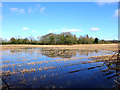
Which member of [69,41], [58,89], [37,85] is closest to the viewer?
[58,89]

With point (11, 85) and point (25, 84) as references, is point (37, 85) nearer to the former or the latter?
point (25, 84)

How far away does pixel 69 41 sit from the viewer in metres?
83.0

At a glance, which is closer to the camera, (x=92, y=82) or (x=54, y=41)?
(x=92, y=82)

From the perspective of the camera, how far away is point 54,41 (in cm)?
8619

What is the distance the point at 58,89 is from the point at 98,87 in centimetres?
289

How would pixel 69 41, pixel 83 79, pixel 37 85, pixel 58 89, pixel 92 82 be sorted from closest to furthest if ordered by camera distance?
1. pixel 58 89
2. pixel 37 85
3. pixel 92 82
4. pixel 83 79
5. pixel 69 41

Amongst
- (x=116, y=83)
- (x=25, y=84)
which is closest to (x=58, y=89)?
(x=25, y=84)

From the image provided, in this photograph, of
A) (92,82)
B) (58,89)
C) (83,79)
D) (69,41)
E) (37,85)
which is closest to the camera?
(58,89)

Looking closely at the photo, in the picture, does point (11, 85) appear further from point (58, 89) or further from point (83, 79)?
point (83, 79)

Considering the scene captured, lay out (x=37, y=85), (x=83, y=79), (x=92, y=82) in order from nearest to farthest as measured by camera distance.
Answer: (x=37, y=85)
(x=92, y=82)
(x=83, y=79)

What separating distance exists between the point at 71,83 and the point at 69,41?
76.7 metres

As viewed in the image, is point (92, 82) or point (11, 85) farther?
point (92, 82)

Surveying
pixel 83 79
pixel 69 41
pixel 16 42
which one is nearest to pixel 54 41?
pixel 69 41

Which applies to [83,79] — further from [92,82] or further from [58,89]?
[58,89]
